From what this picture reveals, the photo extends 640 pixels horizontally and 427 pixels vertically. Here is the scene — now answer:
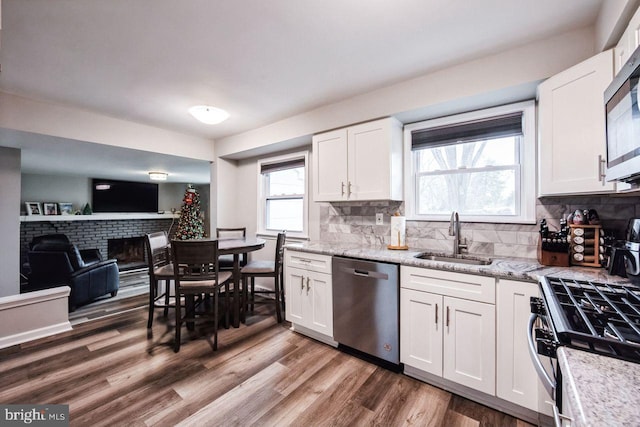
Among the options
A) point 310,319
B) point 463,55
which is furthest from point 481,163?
point 310,319

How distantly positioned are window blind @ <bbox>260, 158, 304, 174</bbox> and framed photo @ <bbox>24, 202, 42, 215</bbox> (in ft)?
17.6

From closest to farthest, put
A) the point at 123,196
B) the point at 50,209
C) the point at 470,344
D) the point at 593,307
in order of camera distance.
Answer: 1. the point at 593,307
2. the point at 470,344
3. the point at 50,209
4. the point at 123,196

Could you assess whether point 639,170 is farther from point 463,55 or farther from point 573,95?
point 463,55

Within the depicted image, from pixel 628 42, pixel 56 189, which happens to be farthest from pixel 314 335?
pixel 56 189

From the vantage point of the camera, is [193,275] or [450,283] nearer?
[450,283]

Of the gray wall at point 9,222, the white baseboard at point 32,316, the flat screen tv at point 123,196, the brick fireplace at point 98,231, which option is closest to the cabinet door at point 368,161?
the white baseboard at point 32,316

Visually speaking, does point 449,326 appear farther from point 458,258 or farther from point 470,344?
point 458,258

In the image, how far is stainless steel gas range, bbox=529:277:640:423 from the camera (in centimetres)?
68

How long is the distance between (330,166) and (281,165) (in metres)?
1.25

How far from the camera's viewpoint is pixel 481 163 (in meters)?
2.34

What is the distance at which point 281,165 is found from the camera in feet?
12.8

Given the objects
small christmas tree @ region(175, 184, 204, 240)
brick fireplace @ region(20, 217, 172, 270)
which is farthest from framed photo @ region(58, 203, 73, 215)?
small christmas tree @ region(175, 184, 204, 240)

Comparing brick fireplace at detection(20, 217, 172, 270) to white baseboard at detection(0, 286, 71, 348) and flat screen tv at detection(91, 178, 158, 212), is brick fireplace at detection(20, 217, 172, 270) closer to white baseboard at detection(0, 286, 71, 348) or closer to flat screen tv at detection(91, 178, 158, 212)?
flat screen tv at detection(91, 178, 158, 212)

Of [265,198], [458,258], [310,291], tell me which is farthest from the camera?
[265,198]
